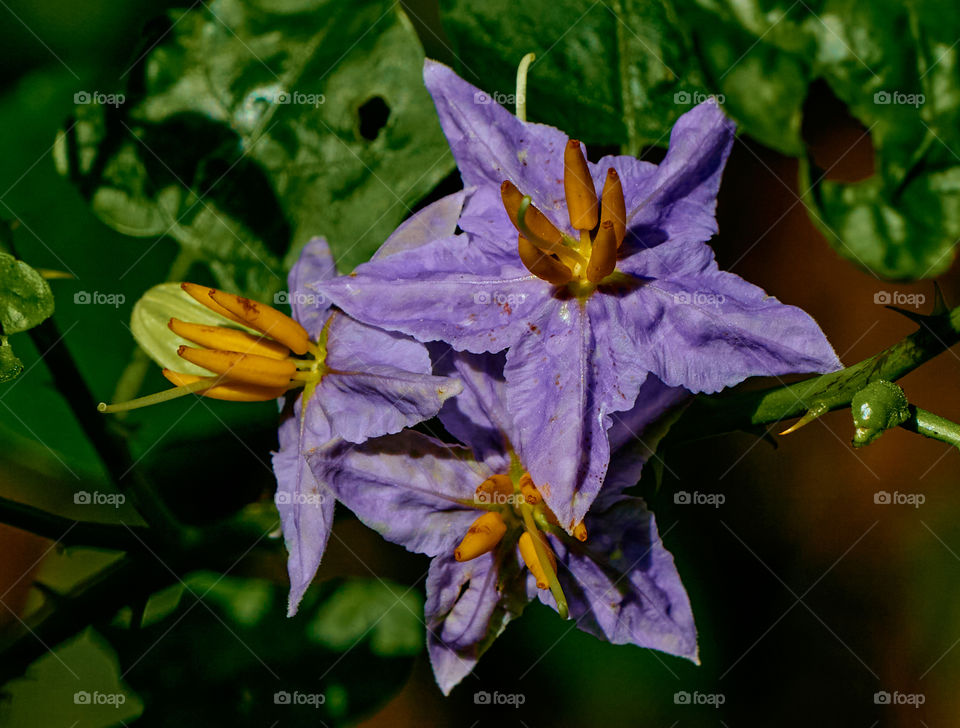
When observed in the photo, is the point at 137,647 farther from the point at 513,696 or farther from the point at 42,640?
the point at 513,696

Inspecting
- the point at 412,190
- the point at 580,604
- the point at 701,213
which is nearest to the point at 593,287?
the point at 701,213

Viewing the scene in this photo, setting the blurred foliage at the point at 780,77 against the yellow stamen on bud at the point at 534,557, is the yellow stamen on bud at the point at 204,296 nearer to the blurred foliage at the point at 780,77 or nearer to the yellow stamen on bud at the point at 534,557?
the yellow stamen on bud at the point at 534,557

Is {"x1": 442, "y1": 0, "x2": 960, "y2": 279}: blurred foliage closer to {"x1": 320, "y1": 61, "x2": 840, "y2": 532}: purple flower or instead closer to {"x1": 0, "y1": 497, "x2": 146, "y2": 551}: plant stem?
{"x1": 320, "y1": 61, "x2": 840, "y2": 532}: purple flower

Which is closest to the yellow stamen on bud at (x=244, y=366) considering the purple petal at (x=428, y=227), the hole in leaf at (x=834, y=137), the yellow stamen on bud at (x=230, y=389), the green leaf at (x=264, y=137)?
the yellow stamen on bud at (x=230, y=389)

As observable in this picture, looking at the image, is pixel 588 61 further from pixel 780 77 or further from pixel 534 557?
pixel 534 557

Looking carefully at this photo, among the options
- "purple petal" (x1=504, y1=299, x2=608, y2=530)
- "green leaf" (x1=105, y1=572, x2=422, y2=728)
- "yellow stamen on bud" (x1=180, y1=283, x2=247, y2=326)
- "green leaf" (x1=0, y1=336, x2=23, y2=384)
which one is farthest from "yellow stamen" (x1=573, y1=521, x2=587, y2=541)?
"green leaf" (x1=105, y1=572, x2=422, y2=728)
